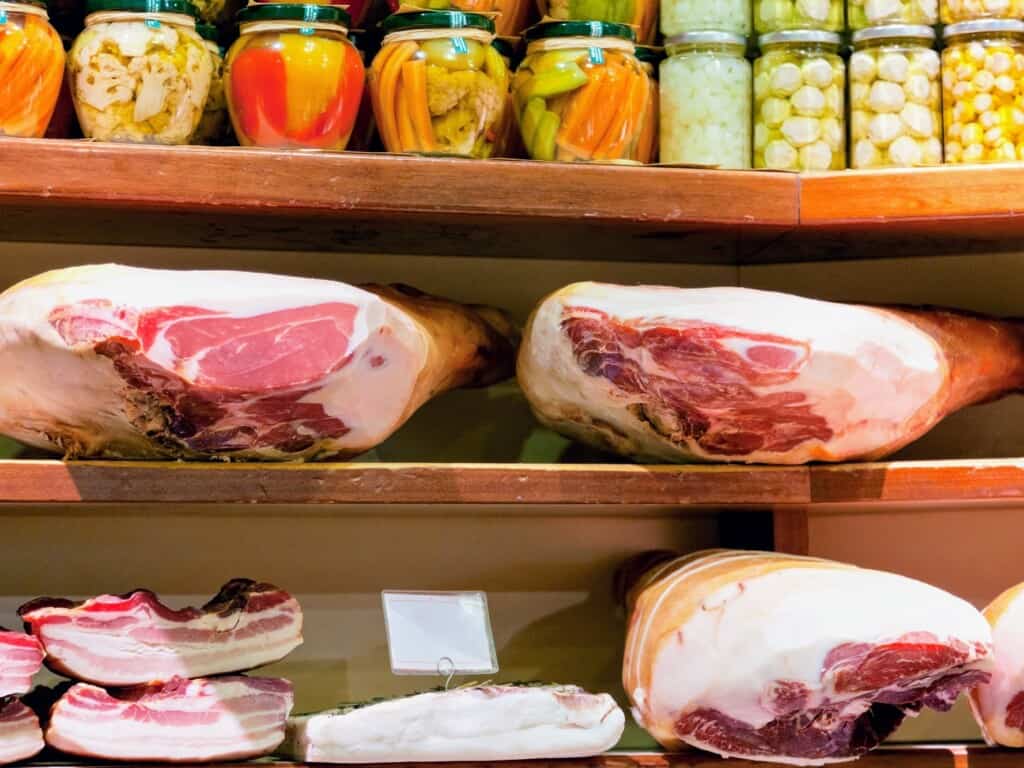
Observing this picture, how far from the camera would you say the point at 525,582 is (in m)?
Result: 2.10

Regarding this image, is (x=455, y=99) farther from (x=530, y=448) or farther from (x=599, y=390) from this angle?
(x=530, y=448)

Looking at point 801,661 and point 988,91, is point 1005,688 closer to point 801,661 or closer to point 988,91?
point 801,661

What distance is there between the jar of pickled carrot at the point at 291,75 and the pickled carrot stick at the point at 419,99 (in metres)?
0.07

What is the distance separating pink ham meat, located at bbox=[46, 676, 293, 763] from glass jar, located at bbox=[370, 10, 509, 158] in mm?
667

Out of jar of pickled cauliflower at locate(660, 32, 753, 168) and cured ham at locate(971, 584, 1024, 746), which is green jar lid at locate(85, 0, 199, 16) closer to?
jar of pickled cauliflower at locate(660, 32, 753, 168)

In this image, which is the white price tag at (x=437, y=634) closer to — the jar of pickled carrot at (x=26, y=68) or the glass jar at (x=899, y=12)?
the jar of pickled carrot at (x=26, y=68)

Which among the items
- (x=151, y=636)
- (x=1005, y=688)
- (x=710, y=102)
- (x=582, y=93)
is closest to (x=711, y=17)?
(x=710, y=102)

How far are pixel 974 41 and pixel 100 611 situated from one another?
125 cm

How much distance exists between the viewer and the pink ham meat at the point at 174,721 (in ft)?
5.02

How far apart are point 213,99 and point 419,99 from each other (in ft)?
0.90

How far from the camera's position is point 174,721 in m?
1.55

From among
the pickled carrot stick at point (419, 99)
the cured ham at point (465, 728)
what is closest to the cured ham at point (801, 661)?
the cured ham at point (465, 728)

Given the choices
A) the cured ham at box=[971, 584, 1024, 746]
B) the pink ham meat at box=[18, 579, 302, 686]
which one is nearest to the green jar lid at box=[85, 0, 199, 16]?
the pink ham meat at box=[18, 579, 302, 686]

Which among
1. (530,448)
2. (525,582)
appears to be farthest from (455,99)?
(525,582)
